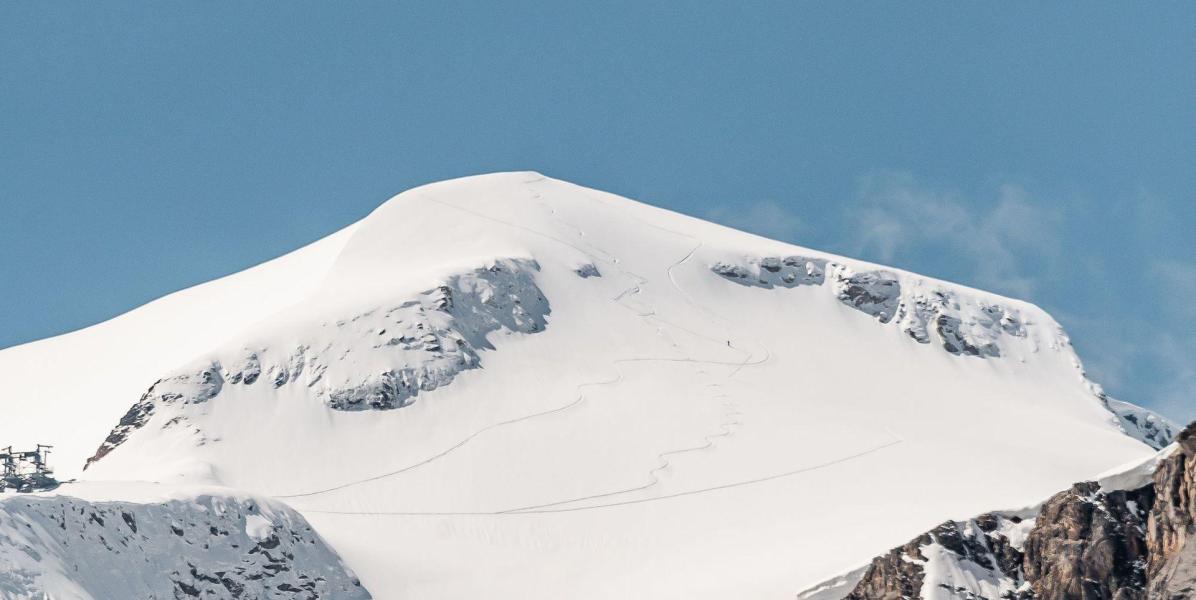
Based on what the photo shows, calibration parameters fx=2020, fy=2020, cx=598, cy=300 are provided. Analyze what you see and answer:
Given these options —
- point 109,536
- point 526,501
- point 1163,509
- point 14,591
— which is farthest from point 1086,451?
point 14,591

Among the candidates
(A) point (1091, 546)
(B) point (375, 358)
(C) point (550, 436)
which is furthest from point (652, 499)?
(A) point (1091, 546)

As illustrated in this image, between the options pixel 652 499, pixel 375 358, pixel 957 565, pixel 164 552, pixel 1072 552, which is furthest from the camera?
pixel 375 358

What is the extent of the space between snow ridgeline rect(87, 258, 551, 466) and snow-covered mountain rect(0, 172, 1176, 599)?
243 mm

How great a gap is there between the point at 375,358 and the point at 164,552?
2192 inches

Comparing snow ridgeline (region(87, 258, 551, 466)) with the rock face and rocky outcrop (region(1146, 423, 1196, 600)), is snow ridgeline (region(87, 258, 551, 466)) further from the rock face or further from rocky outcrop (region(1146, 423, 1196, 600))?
rocky outcrop (region(1146, 423, 1196, 600))

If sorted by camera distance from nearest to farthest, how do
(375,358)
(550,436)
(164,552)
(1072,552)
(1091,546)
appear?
(1091,546), (1072,552), (164,552), (550,436), (375,358)

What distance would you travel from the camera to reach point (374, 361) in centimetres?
17638

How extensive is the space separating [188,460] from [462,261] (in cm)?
4791

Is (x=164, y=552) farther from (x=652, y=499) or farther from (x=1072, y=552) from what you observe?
(x=1072, y=552)

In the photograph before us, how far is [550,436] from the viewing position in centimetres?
16662

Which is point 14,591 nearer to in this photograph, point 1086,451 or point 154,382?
point 154,382

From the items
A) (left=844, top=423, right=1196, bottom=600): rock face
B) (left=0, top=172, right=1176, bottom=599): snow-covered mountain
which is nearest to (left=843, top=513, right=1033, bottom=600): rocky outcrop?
(left=844, top=423, right=1196, bottom=600): rock face

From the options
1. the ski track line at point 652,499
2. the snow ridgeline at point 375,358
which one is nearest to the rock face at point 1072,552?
the ski track line at point 652,499

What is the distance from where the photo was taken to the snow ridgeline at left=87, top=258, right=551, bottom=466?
6649 inches
